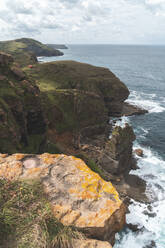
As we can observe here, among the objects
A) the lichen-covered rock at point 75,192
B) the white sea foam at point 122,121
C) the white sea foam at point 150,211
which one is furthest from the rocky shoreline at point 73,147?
the white sea foam at point 122,121

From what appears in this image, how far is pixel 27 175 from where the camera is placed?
8125 mm

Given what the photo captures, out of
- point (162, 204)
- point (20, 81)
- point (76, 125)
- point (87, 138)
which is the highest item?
point (20, 81)

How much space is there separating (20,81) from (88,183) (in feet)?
85.4

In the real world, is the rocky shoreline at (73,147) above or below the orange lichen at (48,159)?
below

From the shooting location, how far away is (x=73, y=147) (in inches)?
1972

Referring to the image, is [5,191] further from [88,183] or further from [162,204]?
[162,204]

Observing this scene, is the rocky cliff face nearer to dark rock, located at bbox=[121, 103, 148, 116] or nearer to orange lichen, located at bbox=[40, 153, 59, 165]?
orange lichen, located at bbox=[40, 153, 59, 165]

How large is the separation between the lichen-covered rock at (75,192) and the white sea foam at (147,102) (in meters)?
87.6

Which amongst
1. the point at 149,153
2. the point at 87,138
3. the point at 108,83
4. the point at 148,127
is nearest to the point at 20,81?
the point at 87,138

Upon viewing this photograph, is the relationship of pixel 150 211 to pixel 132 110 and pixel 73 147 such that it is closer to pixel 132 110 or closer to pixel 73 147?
pixel 73 147

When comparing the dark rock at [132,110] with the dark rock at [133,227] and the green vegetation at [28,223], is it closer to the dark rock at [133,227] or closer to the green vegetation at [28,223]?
the dark rock at [133,227]

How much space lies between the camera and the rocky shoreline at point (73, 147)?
7.25 metres

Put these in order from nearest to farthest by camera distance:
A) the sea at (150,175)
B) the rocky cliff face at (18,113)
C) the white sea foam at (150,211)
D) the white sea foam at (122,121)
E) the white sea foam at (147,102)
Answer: the rocky cliff face at (18,113) → the white sea foam at (150,211) → the sea at (150,175) → the white sea foam at (122,121) → the white sea foam at (147,102)

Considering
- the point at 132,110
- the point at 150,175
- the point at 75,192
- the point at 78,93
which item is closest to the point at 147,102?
the point at 132,110
